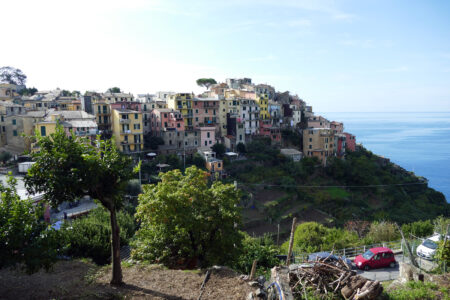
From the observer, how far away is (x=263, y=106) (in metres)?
64.8

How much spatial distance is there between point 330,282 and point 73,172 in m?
9.09

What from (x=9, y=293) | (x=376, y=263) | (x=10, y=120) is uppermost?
(x=10, y=120)

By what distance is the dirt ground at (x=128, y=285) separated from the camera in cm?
1014

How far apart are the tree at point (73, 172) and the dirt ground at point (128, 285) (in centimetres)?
290

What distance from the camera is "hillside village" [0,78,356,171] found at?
44969 mm

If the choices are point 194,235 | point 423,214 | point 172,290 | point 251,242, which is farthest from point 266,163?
point 172,290

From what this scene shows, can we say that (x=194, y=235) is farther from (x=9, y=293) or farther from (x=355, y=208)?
(x=355, y=208)

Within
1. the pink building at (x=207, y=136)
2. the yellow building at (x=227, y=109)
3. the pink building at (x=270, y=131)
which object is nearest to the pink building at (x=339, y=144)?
the pink building at (x=270, y=131)

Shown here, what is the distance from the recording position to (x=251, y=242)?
1845 centimetres

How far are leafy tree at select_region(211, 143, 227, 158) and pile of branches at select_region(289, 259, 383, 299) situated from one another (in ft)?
130

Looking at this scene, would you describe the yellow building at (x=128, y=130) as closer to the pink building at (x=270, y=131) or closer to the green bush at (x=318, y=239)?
the pink building at (x=270, y=131)

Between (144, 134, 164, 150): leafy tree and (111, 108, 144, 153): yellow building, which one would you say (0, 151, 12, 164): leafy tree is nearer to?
(111, 108, 144, 153): yellow building

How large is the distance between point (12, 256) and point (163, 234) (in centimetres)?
585

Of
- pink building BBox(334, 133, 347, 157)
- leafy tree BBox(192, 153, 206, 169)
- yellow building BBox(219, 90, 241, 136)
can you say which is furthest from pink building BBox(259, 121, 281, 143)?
leafy tree BBox(192, 153, 206, 169)
